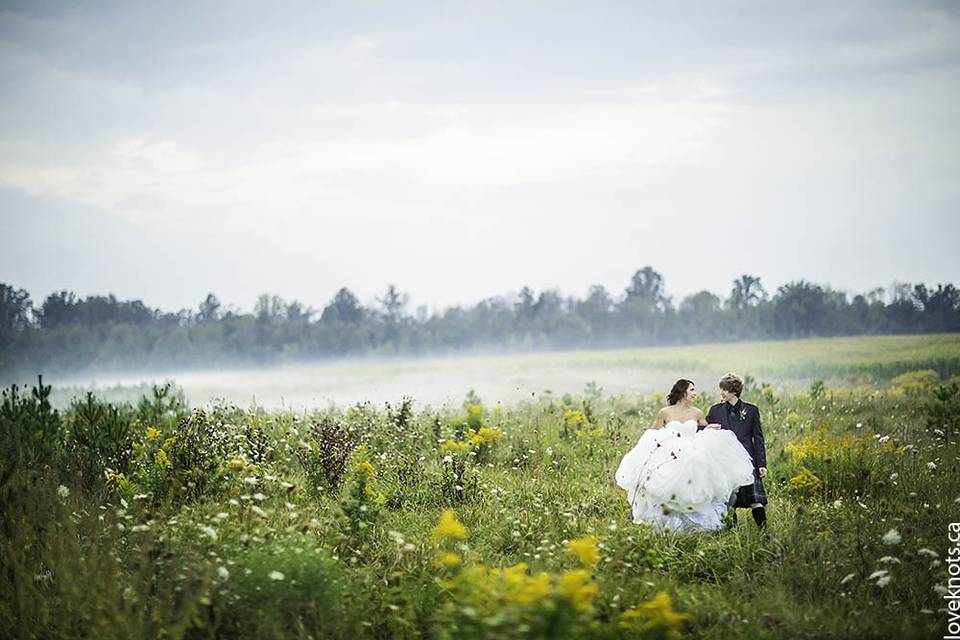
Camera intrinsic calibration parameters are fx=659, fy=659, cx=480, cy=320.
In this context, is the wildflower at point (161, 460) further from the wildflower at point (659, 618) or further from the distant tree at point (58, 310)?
the distant tree at point (58, 310)

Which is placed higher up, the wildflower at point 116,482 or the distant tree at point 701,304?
the distant tree at point 701,304

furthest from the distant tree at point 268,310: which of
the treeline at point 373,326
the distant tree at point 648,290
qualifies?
the distant tree at point 648,290

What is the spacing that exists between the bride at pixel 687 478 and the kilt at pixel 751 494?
0.51 ft

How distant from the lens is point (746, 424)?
24.1ft

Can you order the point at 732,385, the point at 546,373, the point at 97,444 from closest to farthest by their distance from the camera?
the point at 732,385 < the point at 97,444 < the point at 546,373

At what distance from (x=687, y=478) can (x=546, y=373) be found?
22411mm

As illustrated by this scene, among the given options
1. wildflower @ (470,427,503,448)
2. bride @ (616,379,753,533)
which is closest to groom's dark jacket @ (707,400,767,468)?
bride @ (616,379,753,533)

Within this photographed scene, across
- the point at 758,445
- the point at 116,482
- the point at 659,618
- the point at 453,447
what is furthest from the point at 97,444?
the point at 758,445

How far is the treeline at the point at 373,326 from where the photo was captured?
3119 centimetres

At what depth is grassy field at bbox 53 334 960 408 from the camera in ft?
59.9

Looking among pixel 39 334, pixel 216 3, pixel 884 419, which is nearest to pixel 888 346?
pixel 884 419

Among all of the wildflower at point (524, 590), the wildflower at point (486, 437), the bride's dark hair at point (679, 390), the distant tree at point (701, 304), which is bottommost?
the wildflower at point (486, 437)

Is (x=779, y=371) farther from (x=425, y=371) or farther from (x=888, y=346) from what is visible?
(x=425, y=371)

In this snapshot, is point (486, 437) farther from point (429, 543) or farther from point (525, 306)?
point (525, 306)
